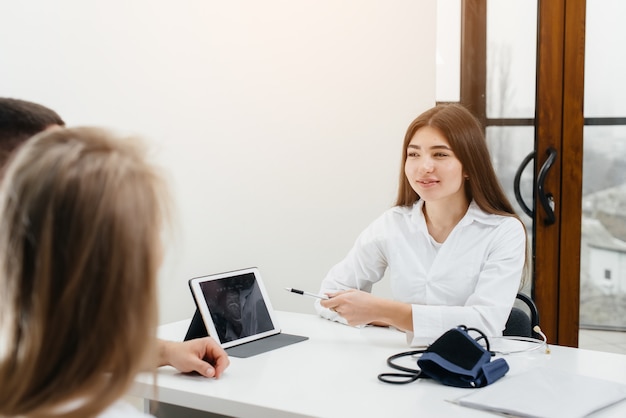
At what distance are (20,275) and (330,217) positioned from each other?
250 centimetres

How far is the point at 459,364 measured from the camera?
1610 mm

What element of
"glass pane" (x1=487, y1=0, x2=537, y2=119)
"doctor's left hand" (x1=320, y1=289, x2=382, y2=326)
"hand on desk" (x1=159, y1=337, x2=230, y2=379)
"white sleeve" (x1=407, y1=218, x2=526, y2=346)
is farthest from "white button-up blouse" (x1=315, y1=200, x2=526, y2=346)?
"glass pane" (x1=487, y1=0, x2=537, y2=119)

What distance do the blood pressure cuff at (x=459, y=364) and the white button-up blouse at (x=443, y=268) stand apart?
0.89 feet

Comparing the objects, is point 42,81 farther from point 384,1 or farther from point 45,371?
point 45,371

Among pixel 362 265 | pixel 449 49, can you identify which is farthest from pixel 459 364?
pixel 449 49

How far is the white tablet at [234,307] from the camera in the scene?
1.93 metres

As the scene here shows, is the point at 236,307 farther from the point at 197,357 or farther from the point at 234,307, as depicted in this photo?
the point at 197,357

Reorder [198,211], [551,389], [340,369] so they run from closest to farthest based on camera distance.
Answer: [551,389]
[340,369]
[198,211]

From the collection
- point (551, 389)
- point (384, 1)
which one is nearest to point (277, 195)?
point (384, 1)

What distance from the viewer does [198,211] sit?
117 inches

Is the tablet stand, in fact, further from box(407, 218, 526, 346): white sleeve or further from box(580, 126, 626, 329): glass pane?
box(580, 126, 626, 329): glass pane

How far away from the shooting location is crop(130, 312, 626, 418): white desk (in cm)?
146

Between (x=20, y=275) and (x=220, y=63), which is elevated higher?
(x=220, y=63)

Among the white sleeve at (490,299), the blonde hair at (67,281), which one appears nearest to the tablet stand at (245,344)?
the white sleeve at (490,299)
